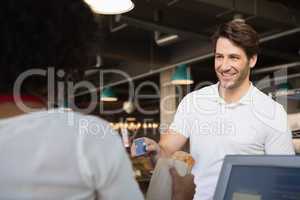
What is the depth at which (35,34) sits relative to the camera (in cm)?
72

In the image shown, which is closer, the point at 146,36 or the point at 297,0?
the point at 297,0

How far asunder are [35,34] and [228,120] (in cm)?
127

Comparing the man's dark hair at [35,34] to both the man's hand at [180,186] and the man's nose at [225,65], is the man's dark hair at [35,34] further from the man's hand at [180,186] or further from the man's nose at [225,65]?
the man's nose at [225,65]

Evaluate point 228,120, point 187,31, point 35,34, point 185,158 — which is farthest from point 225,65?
point 187,31

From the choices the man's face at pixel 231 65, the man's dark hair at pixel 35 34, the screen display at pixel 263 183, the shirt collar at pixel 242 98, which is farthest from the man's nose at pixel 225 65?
the man's dark hair at pixel 35 34

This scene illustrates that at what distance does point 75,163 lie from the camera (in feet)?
2.12

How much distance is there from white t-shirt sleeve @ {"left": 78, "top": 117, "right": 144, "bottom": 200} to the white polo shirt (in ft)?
3.70

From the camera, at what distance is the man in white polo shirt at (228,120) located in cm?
178

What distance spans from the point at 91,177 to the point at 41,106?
5.9 inches

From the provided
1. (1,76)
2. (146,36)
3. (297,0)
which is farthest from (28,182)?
(146,36)

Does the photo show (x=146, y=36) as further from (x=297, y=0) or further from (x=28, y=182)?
(x=28, y=182)

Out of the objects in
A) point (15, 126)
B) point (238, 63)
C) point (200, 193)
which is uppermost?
point (238, 63)

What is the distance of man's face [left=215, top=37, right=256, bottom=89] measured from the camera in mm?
1938

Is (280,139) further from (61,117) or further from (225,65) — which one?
(61,117)
